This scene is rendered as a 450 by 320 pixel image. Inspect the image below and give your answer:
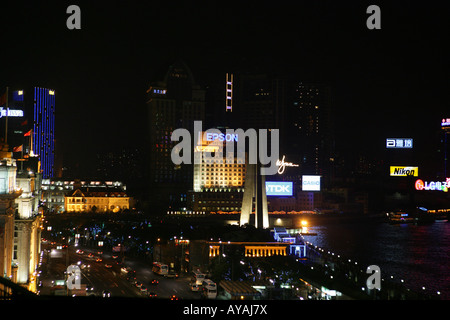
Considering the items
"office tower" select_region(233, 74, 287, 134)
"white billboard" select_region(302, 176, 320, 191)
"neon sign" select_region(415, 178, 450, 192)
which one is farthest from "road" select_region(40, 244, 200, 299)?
→ "office tower" select_region(233, 74, 287, 134)

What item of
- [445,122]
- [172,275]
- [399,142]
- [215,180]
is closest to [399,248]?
[172,275]

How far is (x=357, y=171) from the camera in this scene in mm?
71500

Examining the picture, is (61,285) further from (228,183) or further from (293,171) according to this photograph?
(293,171)

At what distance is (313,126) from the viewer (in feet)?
228

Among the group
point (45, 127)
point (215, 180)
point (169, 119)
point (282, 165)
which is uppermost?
point (169, 119)

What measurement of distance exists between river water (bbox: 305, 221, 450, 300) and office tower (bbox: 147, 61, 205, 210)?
15.7 meters

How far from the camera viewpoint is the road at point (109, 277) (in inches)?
602

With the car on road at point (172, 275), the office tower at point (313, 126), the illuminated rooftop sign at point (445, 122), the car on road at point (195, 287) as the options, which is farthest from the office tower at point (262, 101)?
the car on road at point (195, 287)

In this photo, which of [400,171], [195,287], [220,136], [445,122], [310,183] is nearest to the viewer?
[195,287]

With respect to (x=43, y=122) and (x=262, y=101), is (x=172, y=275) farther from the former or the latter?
(x=262, y=101)

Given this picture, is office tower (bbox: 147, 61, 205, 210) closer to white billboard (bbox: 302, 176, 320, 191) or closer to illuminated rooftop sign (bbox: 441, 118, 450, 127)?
white billboard (bbox: 302, 176, 320, 191)

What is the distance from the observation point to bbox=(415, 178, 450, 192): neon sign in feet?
156

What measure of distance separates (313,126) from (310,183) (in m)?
20.6
